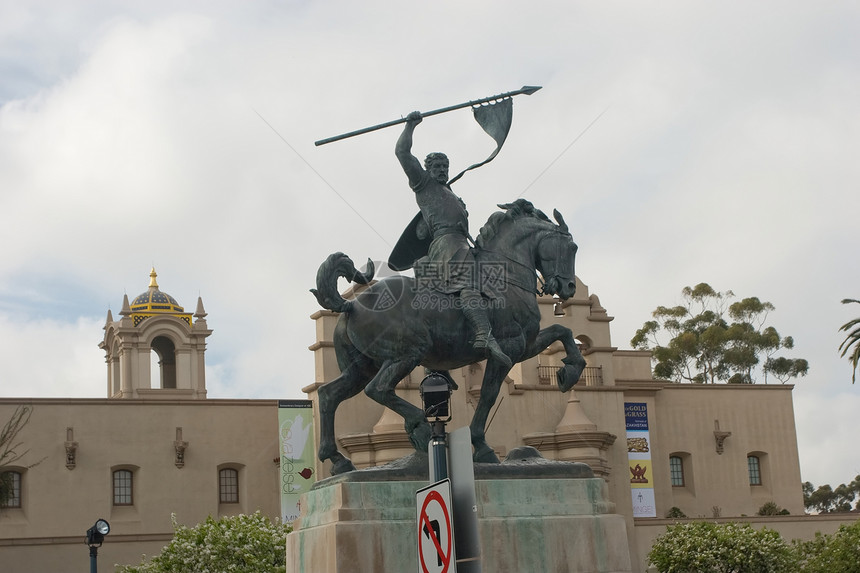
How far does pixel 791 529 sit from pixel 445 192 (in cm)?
3722

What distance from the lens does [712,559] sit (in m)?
29.8

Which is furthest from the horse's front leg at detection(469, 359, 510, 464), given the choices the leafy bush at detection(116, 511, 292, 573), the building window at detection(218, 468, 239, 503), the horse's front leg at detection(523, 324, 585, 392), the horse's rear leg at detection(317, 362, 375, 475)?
the building window at detection(218, 468, 239, 503)

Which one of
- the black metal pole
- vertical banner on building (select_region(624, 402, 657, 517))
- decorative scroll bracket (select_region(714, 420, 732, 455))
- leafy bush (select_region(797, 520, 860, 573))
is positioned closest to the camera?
the black metal pole

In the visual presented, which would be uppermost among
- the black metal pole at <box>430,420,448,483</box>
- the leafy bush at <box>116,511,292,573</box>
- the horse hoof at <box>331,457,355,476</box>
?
the horse hoof at <box>331,457,355,476</box>

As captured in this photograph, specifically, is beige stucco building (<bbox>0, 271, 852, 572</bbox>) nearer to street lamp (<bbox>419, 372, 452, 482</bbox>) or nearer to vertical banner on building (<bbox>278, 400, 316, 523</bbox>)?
vertical banner on building (<bbox>278, 400, 316, 523</bbox>)

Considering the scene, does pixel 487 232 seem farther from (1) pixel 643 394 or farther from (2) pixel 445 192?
(1) pixel 643 394

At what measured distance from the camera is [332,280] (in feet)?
36.9

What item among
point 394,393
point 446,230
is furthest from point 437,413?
point 446,230

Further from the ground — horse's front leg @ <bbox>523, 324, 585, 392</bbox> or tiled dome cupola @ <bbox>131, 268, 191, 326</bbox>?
tiled dome cupola @ <bbox>131, 268, 191, 326</bbox>

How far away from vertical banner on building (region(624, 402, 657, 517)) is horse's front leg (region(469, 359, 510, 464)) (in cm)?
3604

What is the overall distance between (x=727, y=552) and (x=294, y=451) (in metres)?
16.5

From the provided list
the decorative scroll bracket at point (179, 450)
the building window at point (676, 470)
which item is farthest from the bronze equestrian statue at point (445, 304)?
the building window at point (676, 470)

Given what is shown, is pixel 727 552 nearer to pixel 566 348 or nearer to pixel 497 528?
pixel 566 348

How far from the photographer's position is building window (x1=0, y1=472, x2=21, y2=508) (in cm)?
3906
